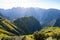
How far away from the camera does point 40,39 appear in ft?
586

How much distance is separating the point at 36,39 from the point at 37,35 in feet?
17.6

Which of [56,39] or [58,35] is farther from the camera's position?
[58,35]

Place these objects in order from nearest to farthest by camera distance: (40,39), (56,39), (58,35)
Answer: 1. (56,39)
2. (58,35)
3. (40,39)

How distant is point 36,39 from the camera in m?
185

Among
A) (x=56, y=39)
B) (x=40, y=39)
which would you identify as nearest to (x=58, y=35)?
(x=56, y=39)

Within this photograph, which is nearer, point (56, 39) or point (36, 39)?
point (56, 39)

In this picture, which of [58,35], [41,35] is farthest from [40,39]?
[58,35]

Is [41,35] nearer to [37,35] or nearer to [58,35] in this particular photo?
[37,35]

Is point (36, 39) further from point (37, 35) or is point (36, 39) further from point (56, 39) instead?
point (56, 39)

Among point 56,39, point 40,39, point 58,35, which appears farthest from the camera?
point 40,39

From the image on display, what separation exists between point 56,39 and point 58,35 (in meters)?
10.6

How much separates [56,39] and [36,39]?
133ft

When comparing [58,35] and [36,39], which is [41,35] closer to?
[36,39]

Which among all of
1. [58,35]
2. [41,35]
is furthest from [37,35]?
[58,35]
